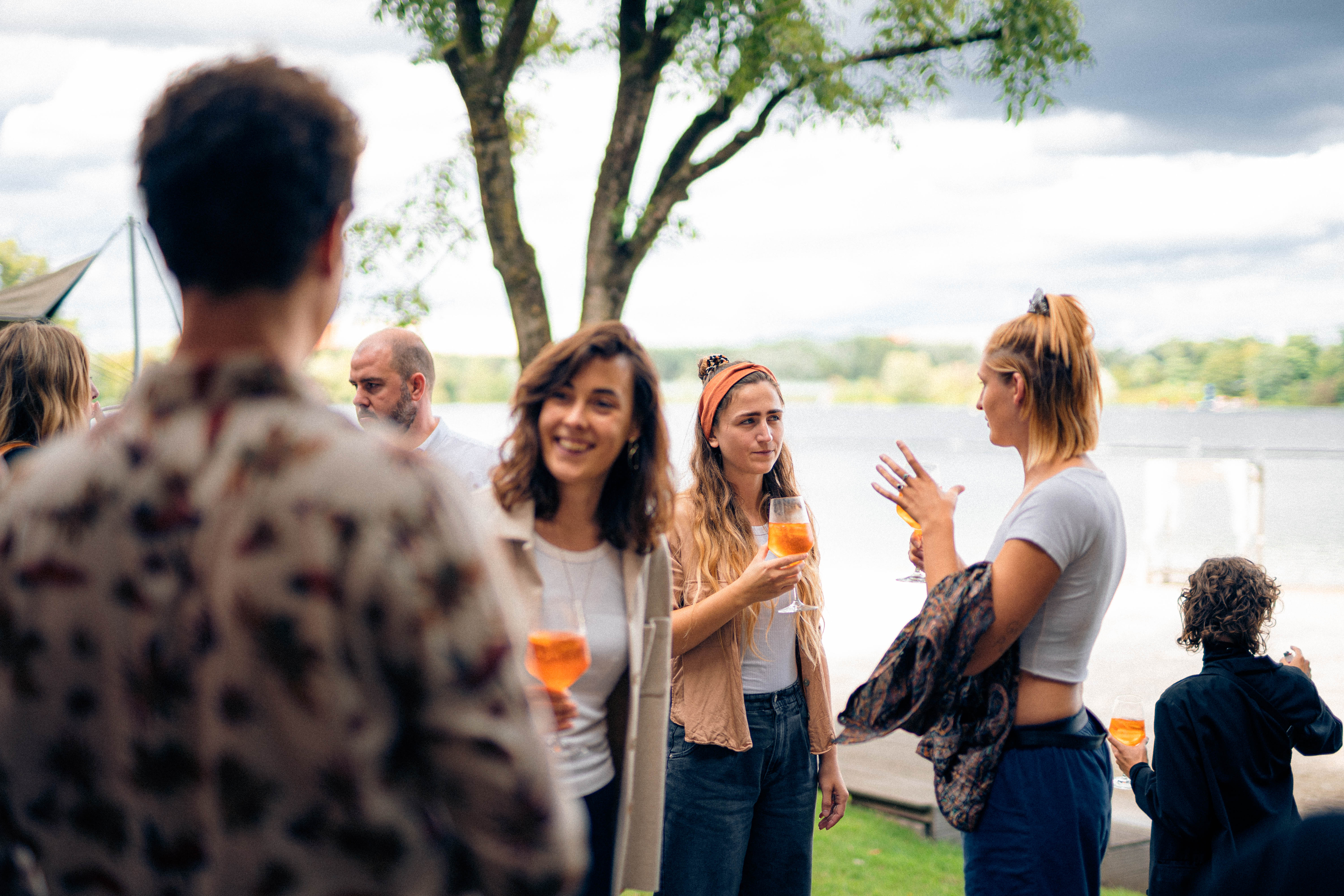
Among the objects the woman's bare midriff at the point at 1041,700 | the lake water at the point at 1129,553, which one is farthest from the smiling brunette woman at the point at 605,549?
the woman's bare midriff at the point at 1041,700

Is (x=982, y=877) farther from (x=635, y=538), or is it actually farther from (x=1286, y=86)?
(x=1286, y=86)

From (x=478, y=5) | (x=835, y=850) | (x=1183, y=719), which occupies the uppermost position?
(x=478, y=5)

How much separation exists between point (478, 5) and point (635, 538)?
17.3 feet

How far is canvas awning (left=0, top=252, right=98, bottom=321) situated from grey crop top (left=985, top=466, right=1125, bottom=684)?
956 cm

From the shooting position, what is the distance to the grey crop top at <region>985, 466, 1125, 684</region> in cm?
232

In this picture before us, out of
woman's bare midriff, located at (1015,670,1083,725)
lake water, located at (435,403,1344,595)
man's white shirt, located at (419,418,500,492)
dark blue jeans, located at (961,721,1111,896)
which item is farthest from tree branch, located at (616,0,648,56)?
dark blue jeans, located at (961,721,1111,896)

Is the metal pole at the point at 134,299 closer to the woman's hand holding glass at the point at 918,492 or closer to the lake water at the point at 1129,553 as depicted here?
the lake water at the point at 1129,553

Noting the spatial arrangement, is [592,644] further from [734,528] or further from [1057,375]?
[1057,375]

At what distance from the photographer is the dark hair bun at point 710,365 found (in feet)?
11.9

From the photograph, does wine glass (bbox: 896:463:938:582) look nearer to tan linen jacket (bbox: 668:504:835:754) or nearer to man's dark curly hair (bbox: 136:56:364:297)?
tan linen jacket (bbox: 668:504:835:754)

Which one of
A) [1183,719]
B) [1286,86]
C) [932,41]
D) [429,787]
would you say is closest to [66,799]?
[429,787]

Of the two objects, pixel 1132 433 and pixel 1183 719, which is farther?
pixel 1132 433

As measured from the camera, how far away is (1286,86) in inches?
526

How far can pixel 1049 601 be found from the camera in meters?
2.38
